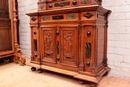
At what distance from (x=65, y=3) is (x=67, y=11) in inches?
7.5

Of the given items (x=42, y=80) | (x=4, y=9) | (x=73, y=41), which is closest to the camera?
(x=73, y=41)

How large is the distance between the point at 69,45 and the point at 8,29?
163 centimetres

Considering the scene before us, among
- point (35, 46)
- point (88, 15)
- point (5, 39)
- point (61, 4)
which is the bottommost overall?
point (35, 46)

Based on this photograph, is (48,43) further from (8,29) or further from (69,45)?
(8,29)

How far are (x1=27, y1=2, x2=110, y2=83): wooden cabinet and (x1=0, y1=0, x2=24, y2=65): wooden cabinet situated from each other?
76 centimetres

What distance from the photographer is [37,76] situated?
2.02m

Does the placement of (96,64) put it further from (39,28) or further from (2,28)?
(2,28)

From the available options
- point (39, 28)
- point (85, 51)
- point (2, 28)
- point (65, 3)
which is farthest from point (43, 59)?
point (2, 28)

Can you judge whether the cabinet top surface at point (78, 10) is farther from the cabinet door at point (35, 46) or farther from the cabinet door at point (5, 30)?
the cabinet door at point (5, 30)

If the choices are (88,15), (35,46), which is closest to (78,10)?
(88,15)

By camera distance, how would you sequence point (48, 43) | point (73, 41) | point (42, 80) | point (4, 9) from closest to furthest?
point (73, 41) < point (42, 80) < point (48, 43) < point (4, 9)

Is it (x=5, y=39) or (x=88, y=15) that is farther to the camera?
(x=5, y=39)

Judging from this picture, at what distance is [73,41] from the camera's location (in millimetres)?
1751

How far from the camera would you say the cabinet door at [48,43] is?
6.40 feet
